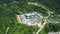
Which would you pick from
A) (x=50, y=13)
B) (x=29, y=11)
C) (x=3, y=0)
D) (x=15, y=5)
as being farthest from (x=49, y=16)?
(x=3, y=0)

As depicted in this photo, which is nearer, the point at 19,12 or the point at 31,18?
the point at 31,18

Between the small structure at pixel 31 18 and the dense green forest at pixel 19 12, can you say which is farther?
the small structure at pixel 31 18

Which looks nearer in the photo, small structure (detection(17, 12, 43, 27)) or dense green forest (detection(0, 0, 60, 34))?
dense green forest (detection(0, 0, 60, 34))
